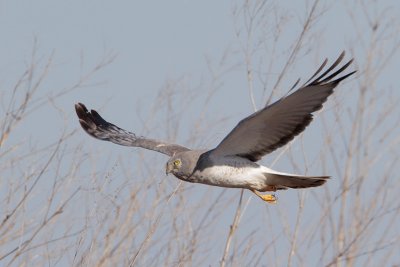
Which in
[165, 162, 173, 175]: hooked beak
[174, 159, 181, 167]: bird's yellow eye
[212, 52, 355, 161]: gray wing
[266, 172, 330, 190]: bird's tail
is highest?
[212, 52, 355, 161]: gray wing

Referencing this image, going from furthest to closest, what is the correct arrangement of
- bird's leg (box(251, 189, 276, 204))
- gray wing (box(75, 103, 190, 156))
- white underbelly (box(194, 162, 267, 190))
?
gray wing (box(75, 103, 190, 156)), bird's leg (box(251, 189, 276, 204)), white underbelly (box(194, 162, 267, 190))

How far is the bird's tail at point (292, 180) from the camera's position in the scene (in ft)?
20.6

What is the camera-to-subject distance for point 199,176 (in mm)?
6441

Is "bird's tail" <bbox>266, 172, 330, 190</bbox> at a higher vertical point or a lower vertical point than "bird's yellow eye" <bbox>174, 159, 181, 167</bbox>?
higher

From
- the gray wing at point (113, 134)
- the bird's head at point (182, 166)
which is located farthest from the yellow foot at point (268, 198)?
the gray wing at point (113, 134)

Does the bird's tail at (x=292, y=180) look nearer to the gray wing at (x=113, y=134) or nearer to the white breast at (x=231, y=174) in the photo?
the white breast at (x=231, y=174)

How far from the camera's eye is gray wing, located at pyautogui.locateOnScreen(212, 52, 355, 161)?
6.03 meters

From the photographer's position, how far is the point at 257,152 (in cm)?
672

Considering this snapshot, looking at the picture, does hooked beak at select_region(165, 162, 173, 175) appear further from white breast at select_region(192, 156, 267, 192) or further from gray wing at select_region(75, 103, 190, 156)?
gray wing at select_region(75, 103, 190, 156)

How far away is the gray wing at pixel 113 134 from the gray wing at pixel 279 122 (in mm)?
566

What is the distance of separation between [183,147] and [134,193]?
168cm

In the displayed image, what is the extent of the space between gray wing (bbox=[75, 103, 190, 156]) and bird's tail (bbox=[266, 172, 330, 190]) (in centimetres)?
83

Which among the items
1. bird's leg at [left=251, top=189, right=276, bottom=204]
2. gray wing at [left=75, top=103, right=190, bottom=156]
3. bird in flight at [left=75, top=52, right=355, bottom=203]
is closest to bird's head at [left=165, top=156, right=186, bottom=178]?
bird in flight at [left=75, top=52, right=355, bottom=203]

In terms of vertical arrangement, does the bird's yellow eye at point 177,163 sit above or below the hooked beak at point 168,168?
above
